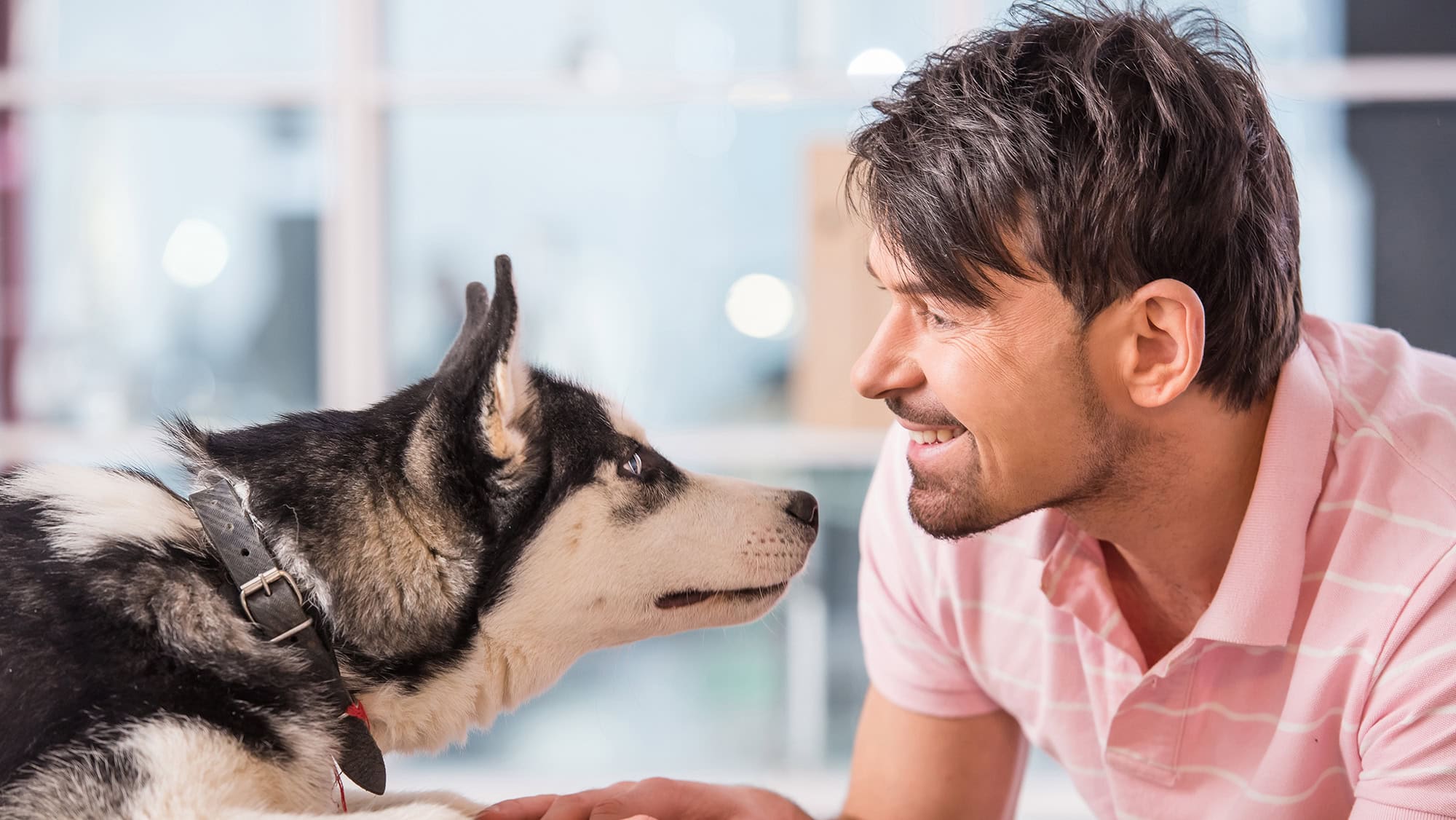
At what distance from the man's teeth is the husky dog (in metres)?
0.16

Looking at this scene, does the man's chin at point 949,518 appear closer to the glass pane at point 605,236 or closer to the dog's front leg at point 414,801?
the dog's front leg at point 414,801

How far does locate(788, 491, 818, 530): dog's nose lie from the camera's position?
4.46 feet

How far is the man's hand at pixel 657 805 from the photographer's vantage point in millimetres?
1180

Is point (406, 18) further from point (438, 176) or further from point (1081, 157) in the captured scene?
point (1081, 157)

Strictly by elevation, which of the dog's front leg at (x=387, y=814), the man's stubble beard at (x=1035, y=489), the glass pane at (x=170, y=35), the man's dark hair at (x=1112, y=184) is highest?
the glass pane at (x=170, y=35)

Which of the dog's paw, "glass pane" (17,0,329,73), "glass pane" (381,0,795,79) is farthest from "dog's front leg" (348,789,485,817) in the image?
"glass pane" (17,0,329,73)

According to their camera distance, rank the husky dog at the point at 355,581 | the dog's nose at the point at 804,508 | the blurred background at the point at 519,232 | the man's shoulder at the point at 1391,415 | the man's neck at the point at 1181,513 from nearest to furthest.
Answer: the husky dog at the point at 355,581
the man's shoulder at the point at 1391,415
the man's neck at the point at 1181,513
the dog's nose at the point at 804,508
the blurred background at the point at 519,232

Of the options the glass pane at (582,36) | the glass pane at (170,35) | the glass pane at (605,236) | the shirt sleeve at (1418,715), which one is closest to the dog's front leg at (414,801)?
the shirt sleeve at (1418,715)

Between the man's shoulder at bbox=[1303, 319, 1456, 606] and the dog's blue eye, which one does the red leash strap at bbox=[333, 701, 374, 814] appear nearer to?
the dog's blue eye

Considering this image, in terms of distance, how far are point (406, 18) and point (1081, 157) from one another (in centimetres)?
236

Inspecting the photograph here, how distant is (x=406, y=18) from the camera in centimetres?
301

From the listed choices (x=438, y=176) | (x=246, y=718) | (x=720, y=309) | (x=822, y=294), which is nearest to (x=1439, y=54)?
(x=822, y=294)

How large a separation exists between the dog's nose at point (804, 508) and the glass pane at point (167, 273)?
6.86 feet

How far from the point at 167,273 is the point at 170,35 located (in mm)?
679
